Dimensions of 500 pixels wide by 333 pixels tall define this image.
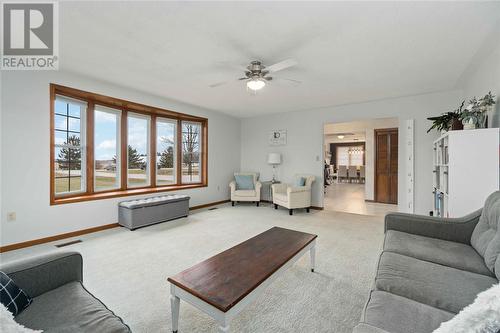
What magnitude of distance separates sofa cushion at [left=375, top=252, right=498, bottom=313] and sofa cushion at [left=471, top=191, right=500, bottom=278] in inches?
6.6

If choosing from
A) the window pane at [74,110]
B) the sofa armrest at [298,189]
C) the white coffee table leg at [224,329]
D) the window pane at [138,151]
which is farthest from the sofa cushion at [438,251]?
the window pane at [74,110]

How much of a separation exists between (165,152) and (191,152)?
2.29ft

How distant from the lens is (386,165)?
629 cm

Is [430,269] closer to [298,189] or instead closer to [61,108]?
[298,189]

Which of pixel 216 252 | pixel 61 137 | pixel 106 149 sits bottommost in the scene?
pixel 216 252

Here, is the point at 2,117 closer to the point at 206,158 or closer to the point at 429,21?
the point at 206,158

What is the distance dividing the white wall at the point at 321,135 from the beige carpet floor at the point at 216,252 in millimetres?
1255

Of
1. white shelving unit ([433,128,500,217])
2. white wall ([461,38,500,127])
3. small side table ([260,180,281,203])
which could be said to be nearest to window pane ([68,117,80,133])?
small side table ([260,180,281,203])

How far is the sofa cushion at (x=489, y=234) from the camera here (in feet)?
4.72

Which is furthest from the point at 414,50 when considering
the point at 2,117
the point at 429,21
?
the point at 2,117

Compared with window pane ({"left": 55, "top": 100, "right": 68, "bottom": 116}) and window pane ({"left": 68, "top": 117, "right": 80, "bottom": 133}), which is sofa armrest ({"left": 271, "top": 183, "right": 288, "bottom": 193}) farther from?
window pane ({"left": 55, "top": 100, "right": 68, "bottom": 116})

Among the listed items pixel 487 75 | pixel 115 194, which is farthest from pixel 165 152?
pixel 487 75

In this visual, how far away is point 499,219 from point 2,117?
5.03 m

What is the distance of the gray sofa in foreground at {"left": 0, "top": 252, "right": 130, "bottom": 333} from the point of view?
38.2 inches
